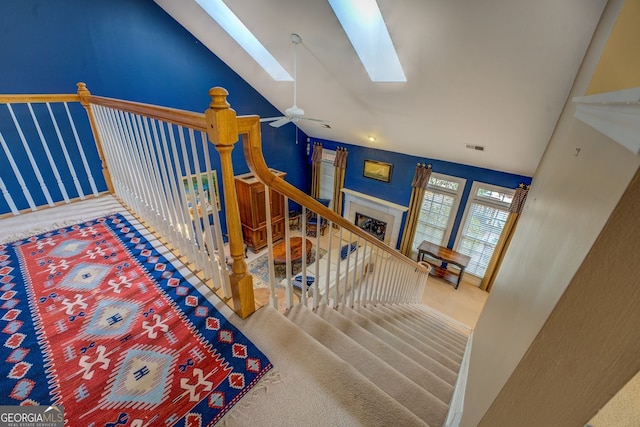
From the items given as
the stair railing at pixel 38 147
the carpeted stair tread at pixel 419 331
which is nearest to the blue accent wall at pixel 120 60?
the stair railing at pixel 38 147

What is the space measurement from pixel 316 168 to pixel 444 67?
16.1 ft

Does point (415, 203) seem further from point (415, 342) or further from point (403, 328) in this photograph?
point (415, 342)

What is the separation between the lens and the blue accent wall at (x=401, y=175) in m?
4.98

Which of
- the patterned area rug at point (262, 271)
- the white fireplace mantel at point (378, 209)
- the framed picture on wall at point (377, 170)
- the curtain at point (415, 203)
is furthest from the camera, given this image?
the white fireplace mantel at point (378, 209)

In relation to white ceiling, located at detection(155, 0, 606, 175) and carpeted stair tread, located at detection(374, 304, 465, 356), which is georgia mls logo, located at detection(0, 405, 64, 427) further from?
white ceiling, located at detection(155, 0, 606, 175)

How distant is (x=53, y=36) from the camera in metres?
3.26

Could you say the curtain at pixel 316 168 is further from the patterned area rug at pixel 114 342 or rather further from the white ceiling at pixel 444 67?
the patterned area rug at pixel 114 342

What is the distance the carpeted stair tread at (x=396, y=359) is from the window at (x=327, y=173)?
19.3 ft

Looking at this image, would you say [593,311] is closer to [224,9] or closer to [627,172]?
[627,172]

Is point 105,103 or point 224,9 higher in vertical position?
point 224,9

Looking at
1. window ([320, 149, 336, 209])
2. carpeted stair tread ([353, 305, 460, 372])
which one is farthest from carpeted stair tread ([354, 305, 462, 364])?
window ([320, 149, 336, 209])

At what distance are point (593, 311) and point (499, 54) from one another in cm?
315

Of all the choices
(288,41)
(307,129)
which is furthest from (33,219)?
(307,129)

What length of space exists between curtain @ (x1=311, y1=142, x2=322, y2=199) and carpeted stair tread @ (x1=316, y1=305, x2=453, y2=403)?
598cm
